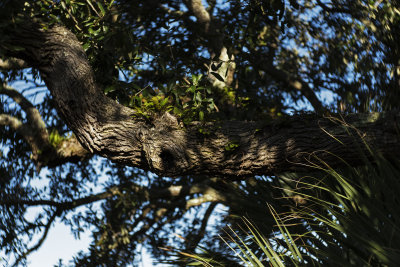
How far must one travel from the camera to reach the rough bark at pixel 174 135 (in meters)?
2.54

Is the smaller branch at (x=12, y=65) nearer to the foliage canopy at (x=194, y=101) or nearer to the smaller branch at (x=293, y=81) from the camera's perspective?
the foliage canopy at (x=194, y=101)

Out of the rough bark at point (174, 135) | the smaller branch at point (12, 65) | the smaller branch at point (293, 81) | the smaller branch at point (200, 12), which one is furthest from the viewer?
the smaller branch at point (293, 81)

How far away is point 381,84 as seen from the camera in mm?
4695

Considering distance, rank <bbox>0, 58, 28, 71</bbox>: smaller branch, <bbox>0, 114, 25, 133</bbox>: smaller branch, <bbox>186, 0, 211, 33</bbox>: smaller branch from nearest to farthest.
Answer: <bbox>0, 114, 25, 133</bbox>: smaller branch < <bbox>0, 58, 28, 71</bbox>: smaller branch < <bbox>186, 0, 211, 33</bbox>: smaller branch

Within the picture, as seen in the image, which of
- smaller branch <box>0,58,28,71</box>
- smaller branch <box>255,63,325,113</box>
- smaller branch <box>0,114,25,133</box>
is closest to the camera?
smaller branch <box>0,114,25,133</box>

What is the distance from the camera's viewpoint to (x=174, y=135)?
108 inches

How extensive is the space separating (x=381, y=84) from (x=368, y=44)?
0.50m

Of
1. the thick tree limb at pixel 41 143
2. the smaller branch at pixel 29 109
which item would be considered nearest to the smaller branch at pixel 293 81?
the thick tree limb at pixel 41 143

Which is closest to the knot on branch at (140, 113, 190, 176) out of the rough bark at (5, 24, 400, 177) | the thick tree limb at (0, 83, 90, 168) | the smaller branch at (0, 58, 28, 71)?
the rough bark at (5, 24, 400, 177)

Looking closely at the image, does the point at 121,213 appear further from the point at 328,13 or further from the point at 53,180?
the point at 328,13

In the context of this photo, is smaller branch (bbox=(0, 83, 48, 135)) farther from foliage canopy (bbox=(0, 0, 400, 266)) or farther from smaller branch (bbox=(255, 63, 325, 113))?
smaller branch (bbox=(255, 63, 325, 113))

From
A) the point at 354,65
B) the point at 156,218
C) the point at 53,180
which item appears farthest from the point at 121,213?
the point at 354,65

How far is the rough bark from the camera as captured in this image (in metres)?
2.54

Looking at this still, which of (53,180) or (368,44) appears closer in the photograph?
(368,44)
